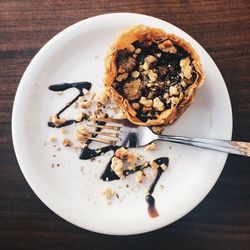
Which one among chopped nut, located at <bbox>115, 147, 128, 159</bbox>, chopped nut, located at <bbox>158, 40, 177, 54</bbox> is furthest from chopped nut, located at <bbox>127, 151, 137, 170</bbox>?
chopped nut, located at <bbox>158, 40, 177, 54</bbox>

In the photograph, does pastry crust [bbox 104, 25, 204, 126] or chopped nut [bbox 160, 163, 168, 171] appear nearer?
pastry crust [bbox 104, 25, 204, 126]

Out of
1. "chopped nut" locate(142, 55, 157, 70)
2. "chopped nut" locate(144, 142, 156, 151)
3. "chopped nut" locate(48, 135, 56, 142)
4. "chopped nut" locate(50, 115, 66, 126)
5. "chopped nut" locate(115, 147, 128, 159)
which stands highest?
"chopped nut" locate(142, 55, 157, 70)

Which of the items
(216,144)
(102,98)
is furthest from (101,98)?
(216,144)

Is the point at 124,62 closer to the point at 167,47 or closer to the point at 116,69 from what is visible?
the point at 116,69

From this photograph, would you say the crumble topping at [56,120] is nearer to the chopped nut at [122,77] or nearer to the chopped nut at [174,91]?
the chopped nut at [122,77]

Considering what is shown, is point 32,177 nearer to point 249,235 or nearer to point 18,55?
point 18,55

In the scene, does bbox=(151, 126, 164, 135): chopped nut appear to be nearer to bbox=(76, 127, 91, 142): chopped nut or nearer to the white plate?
the white plate

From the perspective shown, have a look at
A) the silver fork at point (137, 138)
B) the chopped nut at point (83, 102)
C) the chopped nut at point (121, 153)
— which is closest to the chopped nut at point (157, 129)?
the silver fork at point (137, 138)
